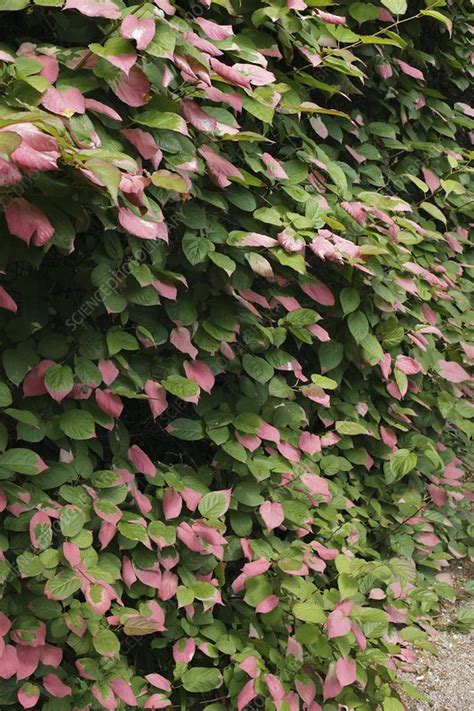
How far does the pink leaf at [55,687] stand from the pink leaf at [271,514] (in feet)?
2.36

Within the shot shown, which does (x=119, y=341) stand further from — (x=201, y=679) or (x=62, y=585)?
(x=201, y=679)

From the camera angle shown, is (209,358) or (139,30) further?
(209,358)

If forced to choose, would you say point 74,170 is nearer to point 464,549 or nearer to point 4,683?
point 4,683

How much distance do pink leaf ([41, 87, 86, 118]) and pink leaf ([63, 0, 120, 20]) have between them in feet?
0.53

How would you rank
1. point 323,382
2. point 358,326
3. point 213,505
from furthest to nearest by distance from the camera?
point 358,326, point 323,382, point 213,505

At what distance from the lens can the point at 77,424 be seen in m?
1.91

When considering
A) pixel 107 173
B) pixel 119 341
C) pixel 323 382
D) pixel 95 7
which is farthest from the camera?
pixel 323 382

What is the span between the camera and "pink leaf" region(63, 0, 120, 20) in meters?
1.56

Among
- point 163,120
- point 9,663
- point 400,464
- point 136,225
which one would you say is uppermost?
point 163,120

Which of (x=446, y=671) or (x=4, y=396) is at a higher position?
(x=4, y=396)

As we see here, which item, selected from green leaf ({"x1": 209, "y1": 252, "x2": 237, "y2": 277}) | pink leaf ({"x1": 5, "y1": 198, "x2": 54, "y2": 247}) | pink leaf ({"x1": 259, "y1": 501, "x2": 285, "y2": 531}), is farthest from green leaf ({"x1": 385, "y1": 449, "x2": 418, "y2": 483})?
pink leaf ({"x1": 5, "y1": 198, "x2": 54, "y2": 247})

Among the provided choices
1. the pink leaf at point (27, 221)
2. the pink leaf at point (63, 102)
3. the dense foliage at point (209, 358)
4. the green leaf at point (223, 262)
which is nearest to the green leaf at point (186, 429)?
the dense foliage at point (209, 358)

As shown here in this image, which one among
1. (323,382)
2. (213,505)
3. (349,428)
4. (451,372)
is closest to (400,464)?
(349,428)

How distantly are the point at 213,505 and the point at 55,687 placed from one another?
61 centimetres
